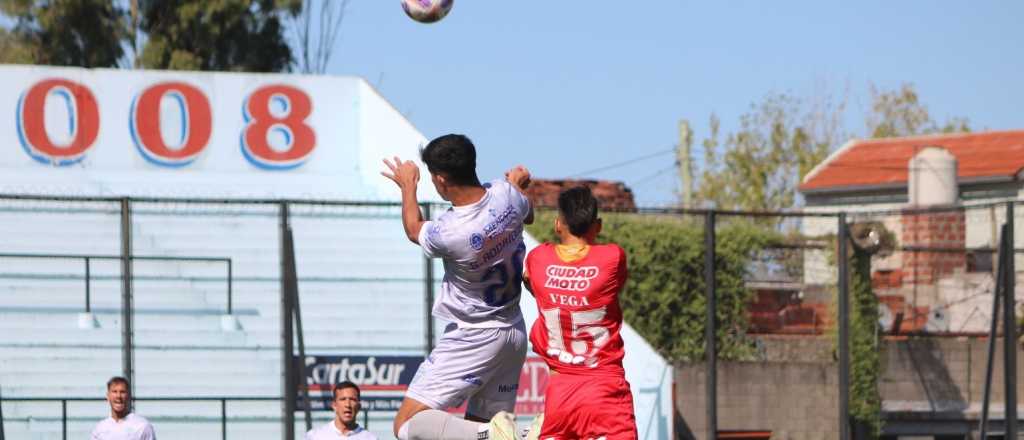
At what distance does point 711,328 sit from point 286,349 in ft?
14.7

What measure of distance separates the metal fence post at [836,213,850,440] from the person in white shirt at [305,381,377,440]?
6.95m

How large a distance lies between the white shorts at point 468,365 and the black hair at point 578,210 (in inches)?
22.9

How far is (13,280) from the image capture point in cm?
1533

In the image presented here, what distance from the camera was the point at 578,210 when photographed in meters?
7.07

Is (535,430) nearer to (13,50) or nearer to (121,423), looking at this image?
(121,423)

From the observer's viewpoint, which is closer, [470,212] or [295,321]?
[470,212]

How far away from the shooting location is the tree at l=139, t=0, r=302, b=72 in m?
33.6

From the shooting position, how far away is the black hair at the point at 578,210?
707 cm

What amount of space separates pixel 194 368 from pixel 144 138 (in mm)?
3381

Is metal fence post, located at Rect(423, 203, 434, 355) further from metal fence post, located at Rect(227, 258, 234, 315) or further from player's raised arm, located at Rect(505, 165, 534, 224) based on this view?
player's raised arm, located at Rect(505, 165, 534, 224)

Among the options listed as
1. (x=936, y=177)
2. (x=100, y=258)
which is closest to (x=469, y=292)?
(x=100, y=258)

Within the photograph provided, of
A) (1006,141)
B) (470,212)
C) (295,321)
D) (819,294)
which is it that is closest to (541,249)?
(470,212)

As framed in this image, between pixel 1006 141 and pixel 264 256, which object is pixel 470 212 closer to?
pixel 264 256

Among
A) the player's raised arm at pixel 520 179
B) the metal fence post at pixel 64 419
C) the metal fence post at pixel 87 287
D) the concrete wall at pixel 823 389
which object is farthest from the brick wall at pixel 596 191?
the player's raised arm at pixel 520 179
